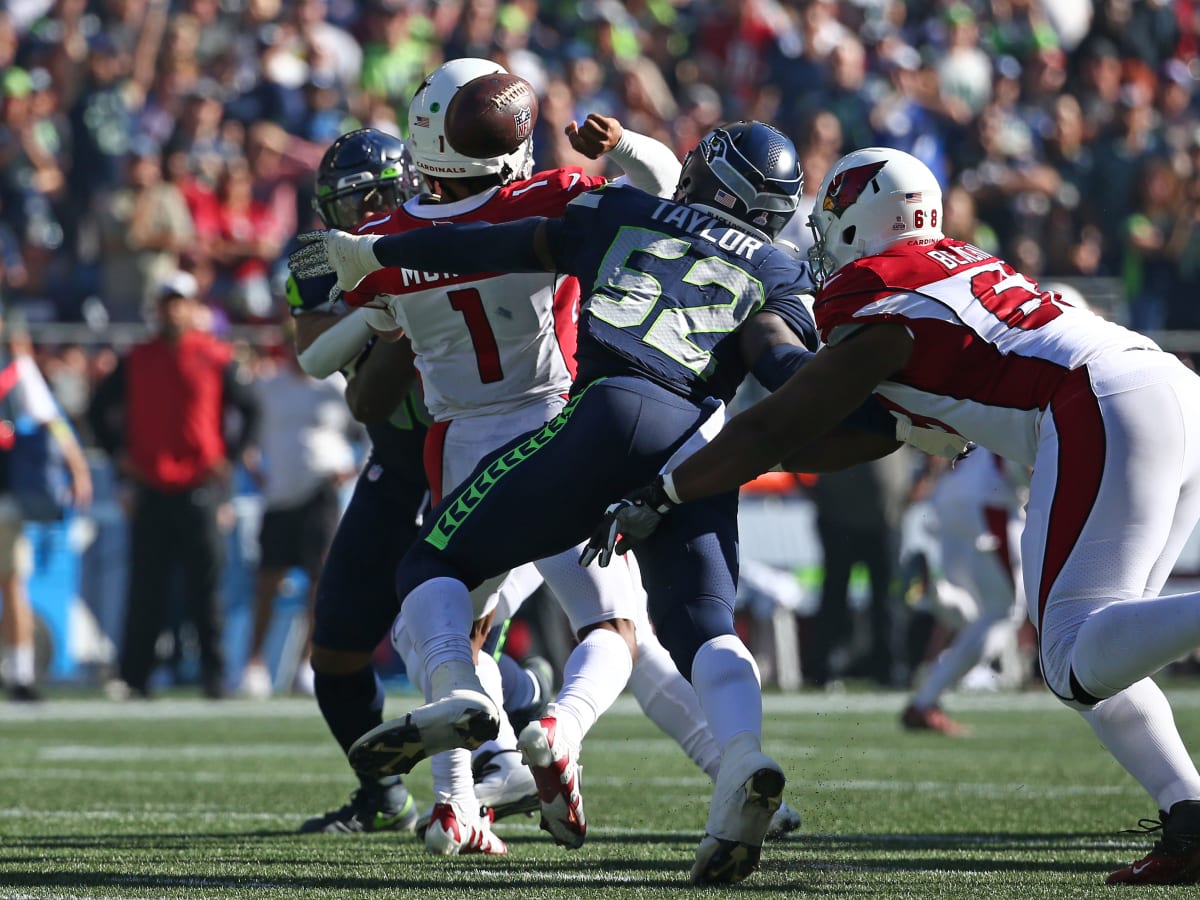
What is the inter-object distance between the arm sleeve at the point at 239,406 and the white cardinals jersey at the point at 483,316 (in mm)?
6481

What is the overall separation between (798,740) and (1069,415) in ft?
15.0

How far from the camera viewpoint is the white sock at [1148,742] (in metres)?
3.99

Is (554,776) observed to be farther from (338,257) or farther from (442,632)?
(338,257)

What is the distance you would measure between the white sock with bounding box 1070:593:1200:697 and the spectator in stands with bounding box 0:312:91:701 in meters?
7.63

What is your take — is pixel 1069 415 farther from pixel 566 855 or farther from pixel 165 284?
pixel 165 284

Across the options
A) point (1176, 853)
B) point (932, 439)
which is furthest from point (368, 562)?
point (1176, 853)

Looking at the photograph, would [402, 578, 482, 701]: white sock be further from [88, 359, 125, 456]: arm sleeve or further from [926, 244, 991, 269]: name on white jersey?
[88, 359, 125, 456]: arm sleeve

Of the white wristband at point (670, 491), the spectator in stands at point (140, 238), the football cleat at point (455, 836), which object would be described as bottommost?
the spectator in stands at point (140, 238)

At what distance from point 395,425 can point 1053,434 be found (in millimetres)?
2102

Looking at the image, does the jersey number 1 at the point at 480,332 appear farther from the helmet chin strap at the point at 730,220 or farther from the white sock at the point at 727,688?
the white sock at the point at 727,688

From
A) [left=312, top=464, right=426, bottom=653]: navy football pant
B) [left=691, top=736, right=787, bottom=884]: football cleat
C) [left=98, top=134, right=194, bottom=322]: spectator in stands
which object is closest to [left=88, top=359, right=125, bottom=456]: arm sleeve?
[left=98, top=134, right=194, bottom=322]: spectator in stands

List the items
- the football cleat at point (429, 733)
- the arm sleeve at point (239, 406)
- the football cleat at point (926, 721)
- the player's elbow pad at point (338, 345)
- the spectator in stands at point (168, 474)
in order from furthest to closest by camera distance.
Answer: the arm sleeve at point (239, 406) → the spectator in stands at point (168, 474) → the football cleat at point (926, 721) → the player's elbow pad at point (338, 345) → the football cleat at point (429, 733)

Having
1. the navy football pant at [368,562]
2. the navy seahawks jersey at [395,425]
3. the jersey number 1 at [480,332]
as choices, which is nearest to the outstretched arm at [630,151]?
the jersey number 1 at [480,332]

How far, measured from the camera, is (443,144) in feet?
16.0
